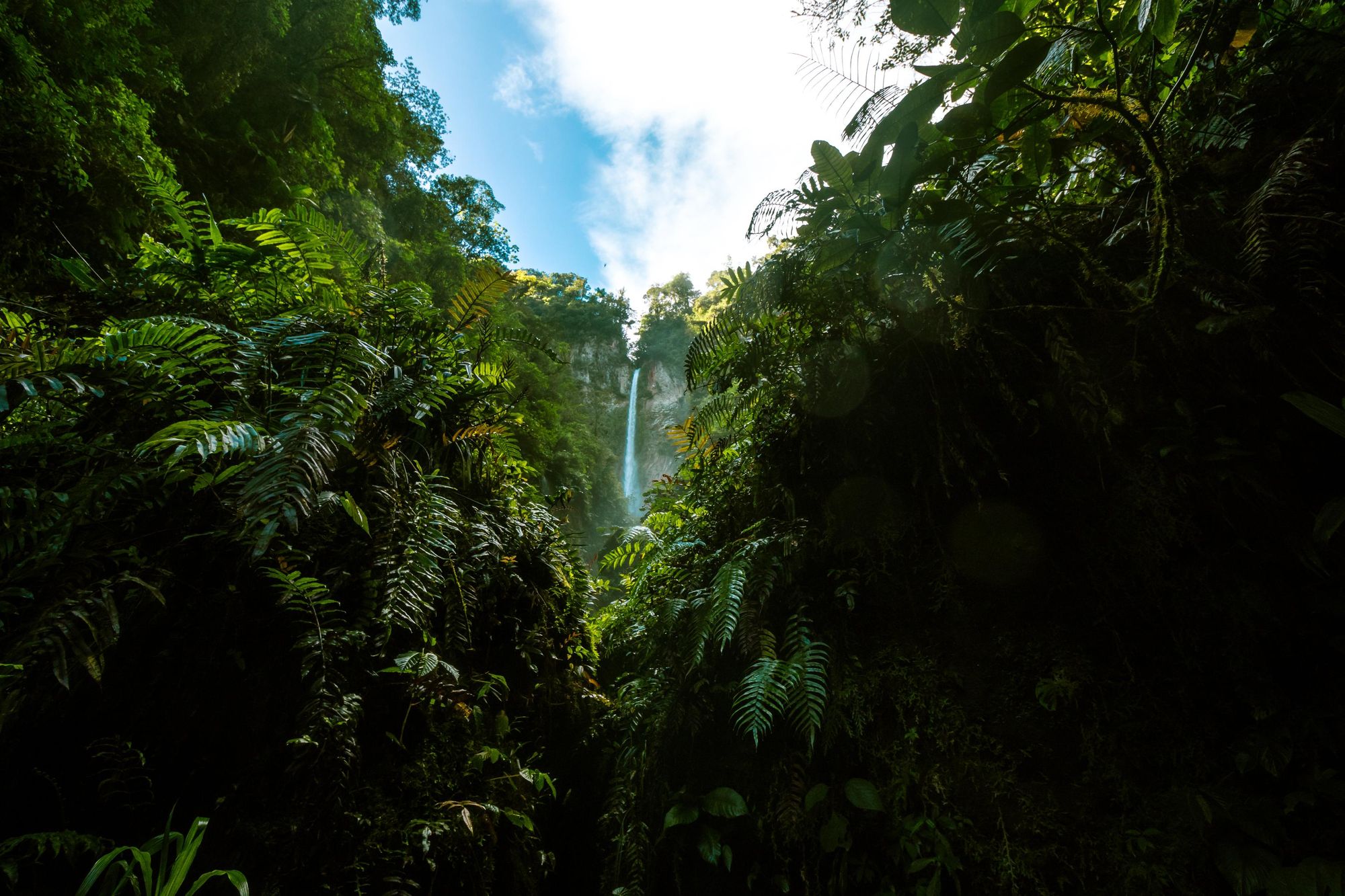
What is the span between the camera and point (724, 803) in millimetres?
1710

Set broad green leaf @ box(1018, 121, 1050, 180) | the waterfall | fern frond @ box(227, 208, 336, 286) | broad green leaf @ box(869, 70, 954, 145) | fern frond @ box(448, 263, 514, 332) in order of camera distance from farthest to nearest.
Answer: the waterfall, fern frond @ box(448, 263, 514, 332), fern frond @ box(227, 208, 336, 286), broad green leaf @ box(1018, 121, 1050, 180), broad green leaf @ box(869, 70, 954, 145)

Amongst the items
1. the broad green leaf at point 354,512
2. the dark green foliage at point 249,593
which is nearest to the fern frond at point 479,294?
the dark green foliage at point 249,593

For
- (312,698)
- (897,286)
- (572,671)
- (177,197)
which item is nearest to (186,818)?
(312,698)

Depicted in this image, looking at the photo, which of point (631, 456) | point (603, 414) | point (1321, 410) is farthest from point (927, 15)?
point (631, 456)

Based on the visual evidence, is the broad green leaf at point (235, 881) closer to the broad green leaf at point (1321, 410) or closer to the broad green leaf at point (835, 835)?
the broad green leaf at point (835, 835)

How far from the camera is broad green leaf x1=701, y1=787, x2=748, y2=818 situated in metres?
1.67

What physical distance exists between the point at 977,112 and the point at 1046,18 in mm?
538

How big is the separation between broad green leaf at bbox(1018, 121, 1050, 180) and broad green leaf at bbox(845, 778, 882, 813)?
86.9 inches

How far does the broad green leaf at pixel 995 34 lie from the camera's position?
1298mm

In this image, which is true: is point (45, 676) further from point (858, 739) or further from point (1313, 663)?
point (1313, 663)

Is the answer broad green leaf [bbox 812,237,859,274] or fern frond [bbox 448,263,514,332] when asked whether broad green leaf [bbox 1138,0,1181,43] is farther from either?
fern frond [bbox 448,263,514,332]

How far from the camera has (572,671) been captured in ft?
8.58

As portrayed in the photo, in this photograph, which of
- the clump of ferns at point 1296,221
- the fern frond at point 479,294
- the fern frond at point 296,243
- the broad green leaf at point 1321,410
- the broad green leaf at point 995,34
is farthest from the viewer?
the fern frond at point 479,294

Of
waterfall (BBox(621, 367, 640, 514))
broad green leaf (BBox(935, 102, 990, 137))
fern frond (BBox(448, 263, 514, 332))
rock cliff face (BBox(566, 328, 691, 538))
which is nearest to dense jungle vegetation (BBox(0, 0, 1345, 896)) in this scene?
broad green leaf (BBox(935, 102, 990, 137))
